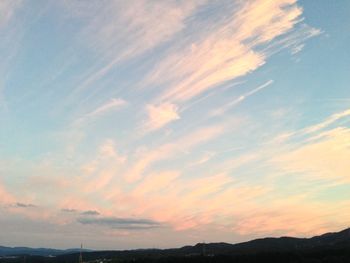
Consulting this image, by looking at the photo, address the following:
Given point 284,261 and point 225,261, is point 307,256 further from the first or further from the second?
point 225,261

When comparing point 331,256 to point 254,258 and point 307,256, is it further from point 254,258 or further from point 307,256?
point 254,258

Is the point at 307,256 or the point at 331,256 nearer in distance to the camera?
the point at 331,256

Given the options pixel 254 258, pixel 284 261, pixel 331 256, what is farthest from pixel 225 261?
pixel 331 256

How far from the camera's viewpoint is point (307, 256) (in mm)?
196375

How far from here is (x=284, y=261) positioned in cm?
18912

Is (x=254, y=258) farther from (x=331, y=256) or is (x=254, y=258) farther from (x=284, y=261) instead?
(x=331, y=256)

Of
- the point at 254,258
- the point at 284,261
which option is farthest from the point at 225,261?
the point at 284,261

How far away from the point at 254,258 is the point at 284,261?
46.2ft

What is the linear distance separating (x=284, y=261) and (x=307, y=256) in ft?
46.6

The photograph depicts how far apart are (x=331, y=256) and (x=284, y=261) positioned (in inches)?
775

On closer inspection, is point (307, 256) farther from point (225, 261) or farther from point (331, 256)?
point (225, 261)

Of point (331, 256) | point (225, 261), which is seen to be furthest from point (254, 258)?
point (331, 256)

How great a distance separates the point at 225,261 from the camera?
645ft

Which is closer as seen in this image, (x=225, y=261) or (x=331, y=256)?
(x=331, y=256)
